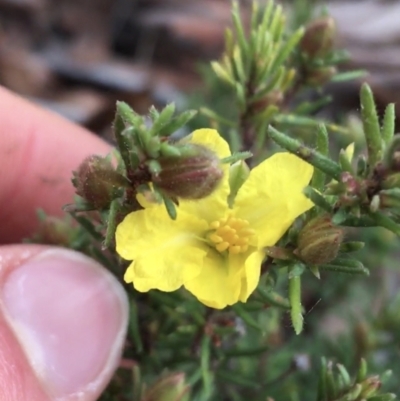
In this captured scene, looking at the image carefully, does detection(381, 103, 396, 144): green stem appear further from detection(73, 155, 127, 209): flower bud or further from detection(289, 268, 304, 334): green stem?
detection(73, 155, 127, 209): flower bud

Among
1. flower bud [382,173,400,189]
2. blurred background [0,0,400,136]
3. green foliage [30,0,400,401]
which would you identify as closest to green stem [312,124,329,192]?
green foliage [30,0,400,401]

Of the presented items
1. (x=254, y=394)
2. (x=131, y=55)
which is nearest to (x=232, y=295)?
(x=254, y=394)

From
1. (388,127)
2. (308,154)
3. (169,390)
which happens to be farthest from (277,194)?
(169,390)

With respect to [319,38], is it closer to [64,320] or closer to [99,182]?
[99,182]

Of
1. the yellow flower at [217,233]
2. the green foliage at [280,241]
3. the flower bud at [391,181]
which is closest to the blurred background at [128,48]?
the green foliage at [280,241]

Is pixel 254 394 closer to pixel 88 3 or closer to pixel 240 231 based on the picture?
pixel 240 231

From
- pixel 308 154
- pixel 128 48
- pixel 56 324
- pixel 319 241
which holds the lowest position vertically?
pixel 128 48

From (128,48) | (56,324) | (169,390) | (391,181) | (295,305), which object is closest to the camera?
(391,181)

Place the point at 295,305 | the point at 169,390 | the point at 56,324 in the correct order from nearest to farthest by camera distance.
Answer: the point at 295,305 → the point at 169,390 → the point at 56,324

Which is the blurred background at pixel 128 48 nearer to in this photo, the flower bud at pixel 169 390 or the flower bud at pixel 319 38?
the flower bud at pixel 319 38
